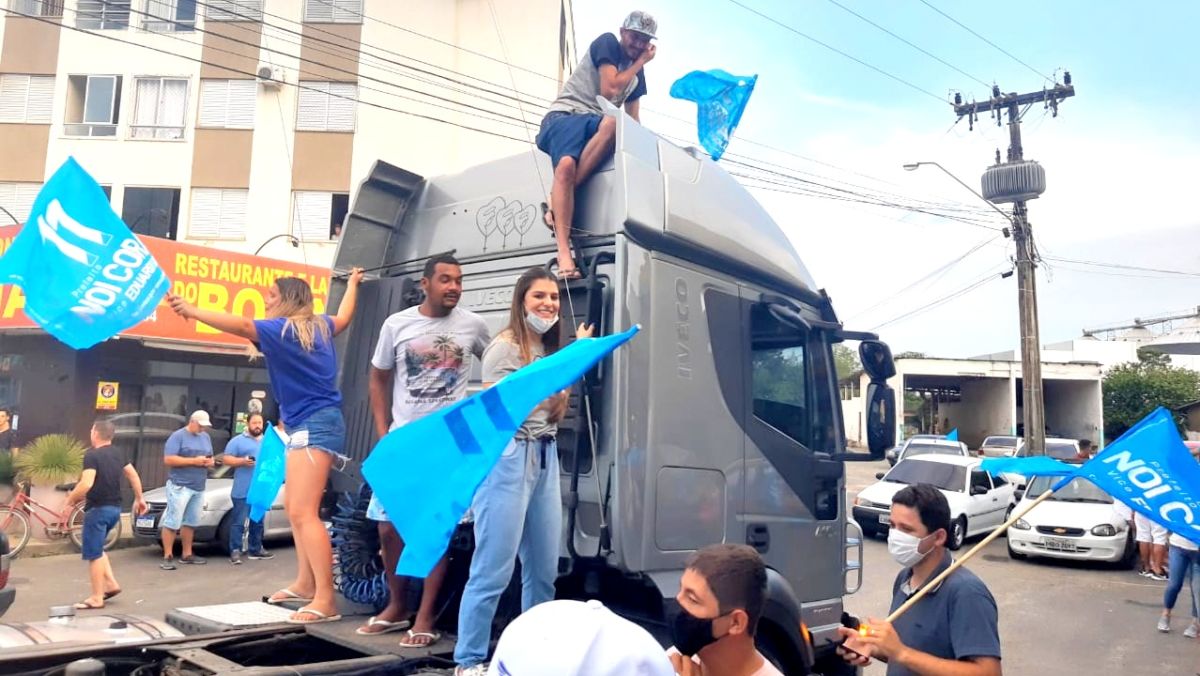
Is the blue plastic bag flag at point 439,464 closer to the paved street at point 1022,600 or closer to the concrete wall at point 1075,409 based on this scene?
the paved street at point 1022,600

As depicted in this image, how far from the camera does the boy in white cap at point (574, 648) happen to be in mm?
1537

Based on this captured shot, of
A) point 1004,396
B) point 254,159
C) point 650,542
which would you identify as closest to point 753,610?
point 650,542

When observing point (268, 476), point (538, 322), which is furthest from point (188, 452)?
point (538, 322)

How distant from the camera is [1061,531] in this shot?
13.0 meters

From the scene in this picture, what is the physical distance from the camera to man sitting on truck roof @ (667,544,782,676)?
2.22 metres

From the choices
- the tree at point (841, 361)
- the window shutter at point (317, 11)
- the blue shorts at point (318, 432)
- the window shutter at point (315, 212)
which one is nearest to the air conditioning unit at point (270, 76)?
the window shutter at point (317, 11)

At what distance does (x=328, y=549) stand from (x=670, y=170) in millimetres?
2242

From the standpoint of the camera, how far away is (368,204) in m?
4.72

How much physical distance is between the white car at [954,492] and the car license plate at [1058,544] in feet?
Result: 4.55

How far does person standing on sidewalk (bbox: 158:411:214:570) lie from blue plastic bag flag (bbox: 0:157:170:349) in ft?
24.8

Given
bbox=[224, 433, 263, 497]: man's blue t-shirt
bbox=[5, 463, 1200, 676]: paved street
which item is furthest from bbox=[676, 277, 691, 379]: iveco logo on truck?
bbox=[224, 433, 263, 497]: man's blue t-shirt

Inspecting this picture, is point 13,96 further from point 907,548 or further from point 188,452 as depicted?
point 907,548

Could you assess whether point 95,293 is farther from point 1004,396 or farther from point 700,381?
point 1004,396

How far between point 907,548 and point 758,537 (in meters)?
0.97
